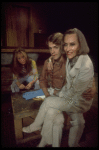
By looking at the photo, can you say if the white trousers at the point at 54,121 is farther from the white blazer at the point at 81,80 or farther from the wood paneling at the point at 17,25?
the wood paneling at the point at 17,25

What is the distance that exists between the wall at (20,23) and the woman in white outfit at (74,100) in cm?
368

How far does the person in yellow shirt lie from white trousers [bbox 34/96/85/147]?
1303 millimetres

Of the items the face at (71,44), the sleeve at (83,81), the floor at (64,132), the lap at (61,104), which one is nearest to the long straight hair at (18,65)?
the floor at (64,132)

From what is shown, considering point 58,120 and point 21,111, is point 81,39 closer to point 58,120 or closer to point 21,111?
point 58,120

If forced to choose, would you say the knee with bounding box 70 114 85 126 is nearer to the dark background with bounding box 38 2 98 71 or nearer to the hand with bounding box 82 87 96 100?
the hand with bounding box 82 87 96 100

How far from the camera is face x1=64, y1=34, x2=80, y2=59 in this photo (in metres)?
1.45

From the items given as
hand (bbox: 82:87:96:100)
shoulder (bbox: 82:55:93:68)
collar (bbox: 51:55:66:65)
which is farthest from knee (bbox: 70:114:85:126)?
collar (bbox: 51:55:66:65)

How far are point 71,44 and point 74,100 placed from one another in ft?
3.04

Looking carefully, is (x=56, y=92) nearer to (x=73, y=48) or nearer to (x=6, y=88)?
(x=73, y=48)

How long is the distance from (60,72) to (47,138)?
127cm

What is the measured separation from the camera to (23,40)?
4.81 m

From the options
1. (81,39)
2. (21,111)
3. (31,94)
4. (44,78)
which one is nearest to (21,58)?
(44,78)

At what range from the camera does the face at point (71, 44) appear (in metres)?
1.45

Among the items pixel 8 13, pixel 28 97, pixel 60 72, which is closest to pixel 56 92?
pixel 60 72
